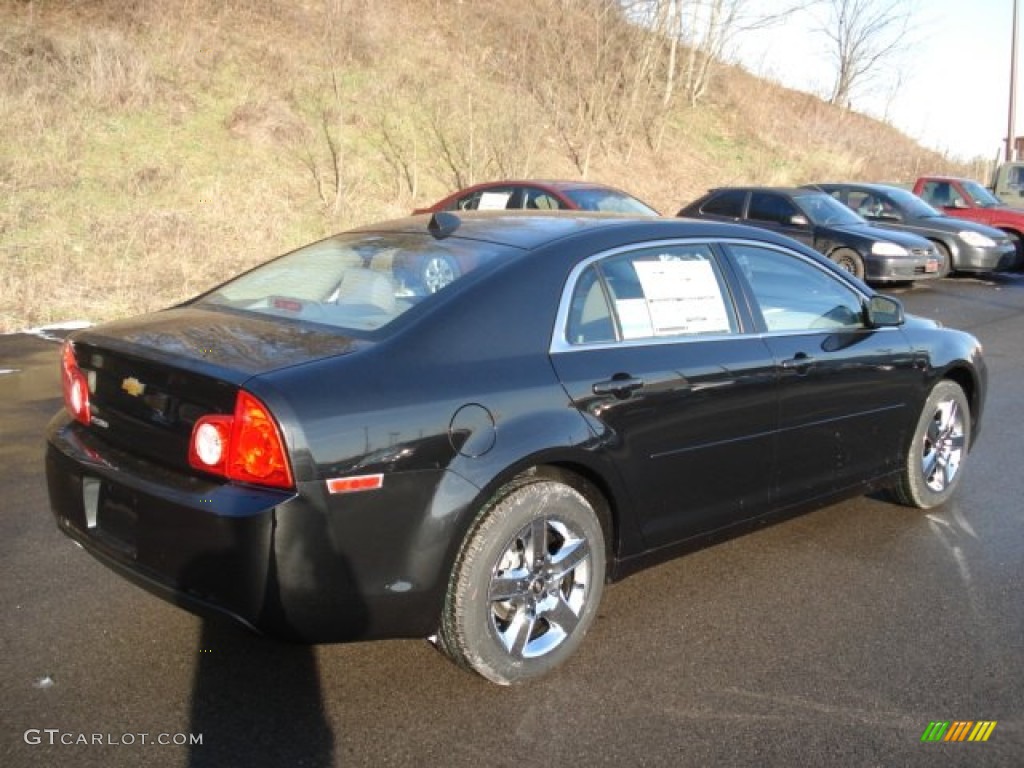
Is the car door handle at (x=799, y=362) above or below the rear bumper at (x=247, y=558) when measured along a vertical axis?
above

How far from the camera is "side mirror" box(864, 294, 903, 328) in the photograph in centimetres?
477

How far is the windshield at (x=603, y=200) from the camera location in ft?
39.1

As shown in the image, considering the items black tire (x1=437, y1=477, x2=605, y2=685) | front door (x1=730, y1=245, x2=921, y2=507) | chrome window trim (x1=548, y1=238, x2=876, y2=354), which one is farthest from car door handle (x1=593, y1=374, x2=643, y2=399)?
front door (x1=730, y1=245, x2=921, y2=507)

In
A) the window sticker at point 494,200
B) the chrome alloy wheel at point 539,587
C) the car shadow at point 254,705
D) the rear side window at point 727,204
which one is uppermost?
the rear side window at point 727,204

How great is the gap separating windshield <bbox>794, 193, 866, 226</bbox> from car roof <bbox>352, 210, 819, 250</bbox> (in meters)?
10.8

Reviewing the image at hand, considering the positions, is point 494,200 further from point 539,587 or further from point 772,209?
point 539,587

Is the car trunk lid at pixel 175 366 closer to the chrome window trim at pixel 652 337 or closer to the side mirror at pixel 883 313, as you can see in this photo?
the chrome window trim at pixel 652 337

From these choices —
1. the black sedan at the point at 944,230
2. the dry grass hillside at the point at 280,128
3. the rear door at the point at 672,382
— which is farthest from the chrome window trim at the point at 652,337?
the black sedan at the point at 944,230

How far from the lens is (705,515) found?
12.9ft

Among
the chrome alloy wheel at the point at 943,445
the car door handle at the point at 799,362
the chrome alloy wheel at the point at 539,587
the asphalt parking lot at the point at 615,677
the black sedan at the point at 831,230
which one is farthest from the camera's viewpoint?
the black sedan at the point at 831,230

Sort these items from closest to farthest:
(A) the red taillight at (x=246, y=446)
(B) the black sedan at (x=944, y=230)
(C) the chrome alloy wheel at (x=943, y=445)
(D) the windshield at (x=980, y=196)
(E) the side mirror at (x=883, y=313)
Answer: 1. (A) the red taillight at (x=246, y=446)
2. (E) the side mirror at (x=883, y=313)
3. (C) the chrome alloy wheel at (x=943, y=445)
4. (B) the black sedan at (x=944, y=230)
5. (D) the windshield at (x=980, y=196)

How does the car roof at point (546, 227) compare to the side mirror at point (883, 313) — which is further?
the side mirror at point (883, 313)

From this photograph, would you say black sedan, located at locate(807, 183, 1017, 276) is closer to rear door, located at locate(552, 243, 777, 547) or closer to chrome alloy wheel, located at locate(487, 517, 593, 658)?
rear door, located at locate(552, 243, 777, 547)

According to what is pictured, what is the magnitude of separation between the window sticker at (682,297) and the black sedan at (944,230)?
12.3 m
